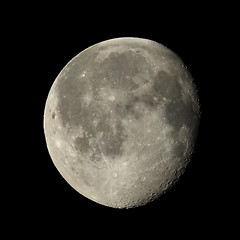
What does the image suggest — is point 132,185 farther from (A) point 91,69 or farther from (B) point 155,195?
(A) point 91,69

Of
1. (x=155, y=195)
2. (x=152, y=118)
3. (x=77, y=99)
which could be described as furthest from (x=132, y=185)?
(x=77, y=99)

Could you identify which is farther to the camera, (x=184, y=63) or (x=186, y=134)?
(x=184, y=63)

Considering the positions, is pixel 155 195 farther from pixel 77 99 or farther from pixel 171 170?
pixel 77 99

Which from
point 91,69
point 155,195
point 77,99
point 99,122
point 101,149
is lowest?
point 155,195

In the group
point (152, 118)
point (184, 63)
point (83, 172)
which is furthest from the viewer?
point (184, 63)

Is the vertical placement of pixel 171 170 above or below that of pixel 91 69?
below

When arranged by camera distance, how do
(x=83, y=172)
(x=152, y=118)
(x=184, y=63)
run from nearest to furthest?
(x=152, y=118) → (x=83, y=172) → (x=184, y=63)

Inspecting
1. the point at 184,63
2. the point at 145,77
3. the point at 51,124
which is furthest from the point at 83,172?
the point at 184,63
